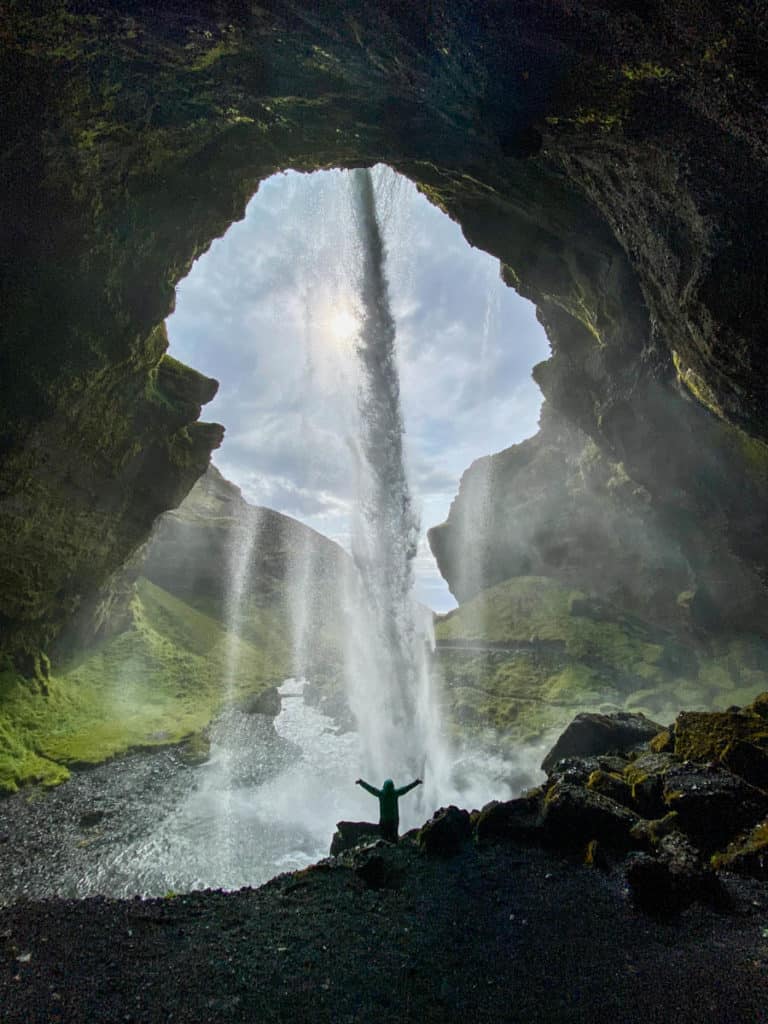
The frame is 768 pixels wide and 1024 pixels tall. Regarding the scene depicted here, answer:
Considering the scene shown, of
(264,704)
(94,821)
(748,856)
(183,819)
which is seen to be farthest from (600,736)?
(264,704)

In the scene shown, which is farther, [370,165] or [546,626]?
[546,626]

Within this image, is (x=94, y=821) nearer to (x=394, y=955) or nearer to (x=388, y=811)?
(x=388, y=811)

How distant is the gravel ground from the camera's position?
441cm

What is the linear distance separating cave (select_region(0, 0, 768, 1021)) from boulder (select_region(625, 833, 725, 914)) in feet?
0.67

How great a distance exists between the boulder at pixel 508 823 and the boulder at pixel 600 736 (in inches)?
357

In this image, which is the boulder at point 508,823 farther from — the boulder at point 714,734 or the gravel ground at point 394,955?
the boulder at point 714,734

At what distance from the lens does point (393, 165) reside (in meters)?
17.5

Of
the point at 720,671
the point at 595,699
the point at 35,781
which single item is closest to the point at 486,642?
the point at 595,699

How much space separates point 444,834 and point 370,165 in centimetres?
2181

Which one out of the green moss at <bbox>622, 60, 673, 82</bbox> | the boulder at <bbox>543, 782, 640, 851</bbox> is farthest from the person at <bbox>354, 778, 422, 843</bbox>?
the green moss at <bbox>622, 60, 673, 82</bbox>

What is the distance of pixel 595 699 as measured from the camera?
3086cm

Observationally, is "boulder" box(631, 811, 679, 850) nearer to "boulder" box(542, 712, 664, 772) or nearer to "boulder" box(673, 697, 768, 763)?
"boulder" box(673, 697, 768, 763)

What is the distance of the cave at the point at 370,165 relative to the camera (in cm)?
738

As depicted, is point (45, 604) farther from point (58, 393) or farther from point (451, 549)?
point (451, 549)
